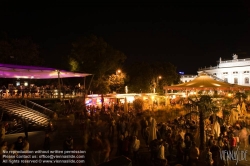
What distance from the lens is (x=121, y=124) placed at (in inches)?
444

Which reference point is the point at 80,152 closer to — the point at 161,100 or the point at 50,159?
the point at 50,159

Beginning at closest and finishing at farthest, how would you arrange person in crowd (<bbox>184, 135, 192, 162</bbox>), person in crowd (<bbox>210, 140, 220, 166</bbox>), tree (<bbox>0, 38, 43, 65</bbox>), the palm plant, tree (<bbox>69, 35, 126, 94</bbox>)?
person in crowd (<bbox>210, 140, 220, 166</bbox>) → person in crowd (<bbox>184, 135, 192, 162</bbox>) → the palm plant → tree (<bbox>0, 38, 43, 65</bbox>) → tree (<bbox>69, 35, 126, 94</bbox>)

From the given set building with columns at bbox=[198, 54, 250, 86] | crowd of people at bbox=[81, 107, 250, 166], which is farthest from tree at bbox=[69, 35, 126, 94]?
building with columns at bbox=[198, 54, 250, 86]

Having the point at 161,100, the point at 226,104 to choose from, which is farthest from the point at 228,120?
the point at 161,100

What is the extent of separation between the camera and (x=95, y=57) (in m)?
27.9

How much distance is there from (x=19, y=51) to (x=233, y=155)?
21.9 m

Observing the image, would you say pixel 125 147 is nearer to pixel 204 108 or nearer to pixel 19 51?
pixel 204 108

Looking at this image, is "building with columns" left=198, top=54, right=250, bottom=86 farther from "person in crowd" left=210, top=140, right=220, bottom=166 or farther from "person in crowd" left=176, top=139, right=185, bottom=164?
"person in crowd" left=210, top=140, right=220, bottom=166

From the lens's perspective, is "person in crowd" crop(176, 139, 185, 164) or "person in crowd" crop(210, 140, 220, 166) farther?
"person in crowd" crop(176, 139, 185, 164)

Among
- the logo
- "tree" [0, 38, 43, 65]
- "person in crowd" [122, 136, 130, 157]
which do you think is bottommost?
the logo

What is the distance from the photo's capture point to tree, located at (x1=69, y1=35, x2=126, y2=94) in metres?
27.3

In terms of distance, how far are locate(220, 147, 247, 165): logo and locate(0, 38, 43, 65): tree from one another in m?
19.8

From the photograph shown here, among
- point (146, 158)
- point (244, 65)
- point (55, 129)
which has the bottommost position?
point (146, 158)

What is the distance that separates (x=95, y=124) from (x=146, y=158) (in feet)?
14.5
